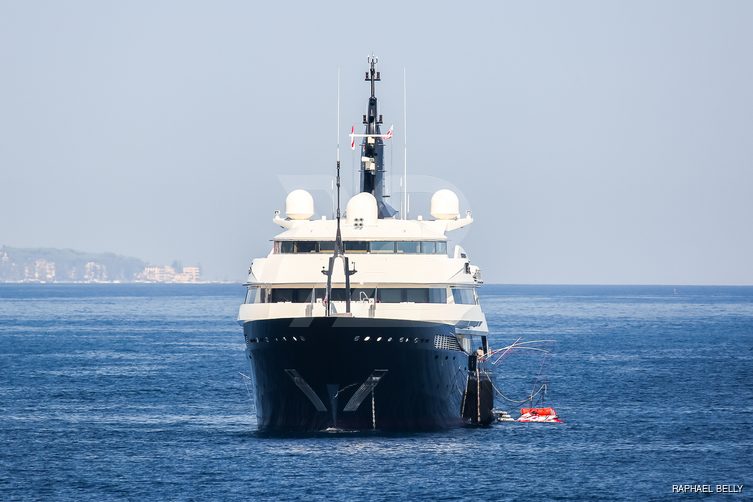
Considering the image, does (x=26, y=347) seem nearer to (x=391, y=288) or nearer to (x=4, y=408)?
(x=4, y=408)

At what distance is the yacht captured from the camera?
173ft

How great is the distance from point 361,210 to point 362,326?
776 centimetres

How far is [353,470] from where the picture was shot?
47.9 meters

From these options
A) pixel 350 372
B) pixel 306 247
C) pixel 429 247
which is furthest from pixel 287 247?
pixel 350 372

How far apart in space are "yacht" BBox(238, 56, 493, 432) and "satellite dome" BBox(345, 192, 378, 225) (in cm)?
4

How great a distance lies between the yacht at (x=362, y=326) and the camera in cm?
5275

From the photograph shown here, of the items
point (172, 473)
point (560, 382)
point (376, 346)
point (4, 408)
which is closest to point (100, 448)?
point (172, 473)

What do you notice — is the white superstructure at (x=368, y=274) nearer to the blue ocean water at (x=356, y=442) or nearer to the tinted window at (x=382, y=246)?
the tinted window at (x=382, y=246)

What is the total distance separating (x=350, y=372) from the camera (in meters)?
52.7

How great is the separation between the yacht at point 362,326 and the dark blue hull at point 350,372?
0.05 meters

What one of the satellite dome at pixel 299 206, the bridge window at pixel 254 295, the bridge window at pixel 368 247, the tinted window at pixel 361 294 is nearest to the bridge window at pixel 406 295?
the tinted window at pixel 361 294

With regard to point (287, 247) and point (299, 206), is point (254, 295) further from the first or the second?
point (299, 206)

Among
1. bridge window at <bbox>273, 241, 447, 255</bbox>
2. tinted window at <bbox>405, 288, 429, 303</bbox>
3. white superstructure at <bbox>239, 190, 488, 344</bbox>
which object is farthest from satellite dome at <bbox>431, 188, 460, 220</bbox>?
tinted window at <bbox>405, 288, 429, 303</bbox>

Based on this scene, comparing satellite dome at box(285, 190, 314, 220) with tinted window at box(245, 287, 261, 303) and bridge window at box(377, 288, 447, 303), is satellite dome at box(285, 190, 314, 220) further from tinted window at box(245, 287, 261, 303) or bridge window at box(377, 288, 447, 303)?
bridge window at box(377, 288, 447, 303)
